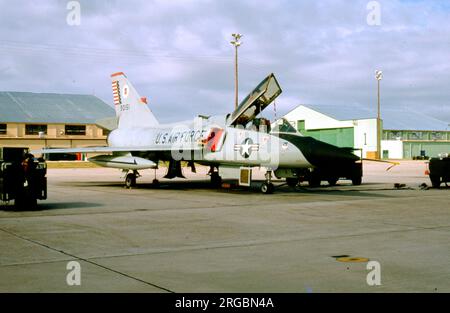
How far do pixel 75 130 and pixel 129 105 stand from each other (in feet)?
159

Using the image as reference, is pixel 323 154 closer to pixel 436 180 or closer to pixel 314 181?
pixel 314 181

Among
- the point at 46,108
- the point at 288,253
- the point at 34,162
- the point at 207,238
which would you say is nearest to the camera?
the point at 288,253

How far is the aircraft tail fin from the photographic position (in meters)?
25.0

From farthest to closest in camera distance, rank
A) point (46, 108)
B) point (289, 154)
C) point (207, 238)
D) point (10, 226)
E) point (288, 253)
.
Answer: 1. point (46, 108)
2. point (289, 154)
3. point (10, 226)
4. point (207, 238)
5. point (288, 253)

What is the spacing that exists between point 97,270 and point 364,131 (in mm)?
73030

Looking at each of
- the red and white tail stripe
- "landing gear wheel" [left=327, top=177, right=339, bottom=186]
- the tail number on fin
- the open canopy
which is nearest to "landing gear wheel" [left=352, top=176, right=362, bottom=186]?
"landing gear wheel" [left=327, top=177, right=339, bottom=186]

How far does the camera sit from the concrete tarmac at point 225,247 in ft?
19.1

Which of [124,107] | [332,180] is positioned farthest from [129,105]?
[332,180]

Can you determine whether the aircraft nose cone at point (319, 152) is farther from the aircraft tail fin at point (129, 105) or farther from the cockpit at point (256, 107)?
the aircraft tail fin at point (129, 105)

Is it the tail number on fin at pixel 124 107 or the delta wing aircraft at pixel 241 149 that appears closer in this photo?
the delta wing aircraft at pixel 241 149

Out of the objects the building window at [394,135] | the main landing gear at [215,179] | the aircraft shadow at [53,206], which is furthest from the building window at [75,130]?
the aircraft shadow at [53,206]

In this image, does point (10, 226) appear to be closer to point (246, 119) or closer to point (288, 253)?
point (288, 253)
